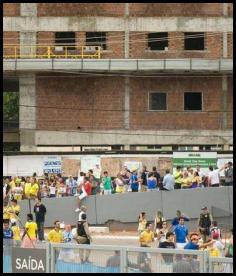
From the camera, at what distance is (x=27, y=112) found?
52406 millimetres

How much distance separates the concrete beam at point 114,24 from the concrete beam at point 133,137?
6323 millimetres

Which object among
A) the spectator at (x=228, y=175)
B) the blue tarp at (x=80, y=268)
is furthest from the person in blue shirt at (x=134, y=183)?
the blue tarp at (x=80, y=268)

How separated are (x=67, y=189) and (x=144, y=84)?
1949 cm

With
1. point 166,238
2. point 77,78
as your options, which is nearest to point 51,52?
point 77,78

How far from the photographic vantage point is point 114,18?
52750mm

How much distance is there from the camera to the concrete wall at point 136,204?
111 feet

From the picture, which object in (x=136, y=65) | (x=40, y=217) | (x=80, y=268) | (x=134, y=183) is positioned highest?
(x=136, y=65)

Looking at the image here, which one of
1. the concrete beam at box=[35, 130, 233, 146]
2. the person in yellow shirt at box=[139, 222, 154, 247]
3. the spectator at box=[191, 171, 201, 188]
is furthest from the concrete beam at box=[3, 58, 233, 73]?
the person in yellow shirt at box=[139, 222, 154, 247]

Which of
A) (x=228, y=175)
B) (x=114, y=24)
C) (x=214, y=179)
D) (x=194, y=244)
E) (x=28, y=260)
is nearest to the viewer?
(x=28, y=260)

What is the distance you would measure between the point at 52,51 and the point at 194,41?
8897mm

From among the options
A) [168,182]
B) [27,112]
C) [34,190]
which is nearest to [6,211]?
[34,190]

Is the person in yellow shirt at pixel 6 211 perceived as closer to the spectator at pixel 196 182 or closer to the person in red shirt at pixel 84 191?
the person in red shirt at pixel 84 191

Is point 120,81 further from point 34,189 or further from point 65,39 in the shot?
point 34,189

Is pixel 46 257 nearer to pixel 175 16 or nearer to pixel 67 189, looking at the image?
pixel 67 189
